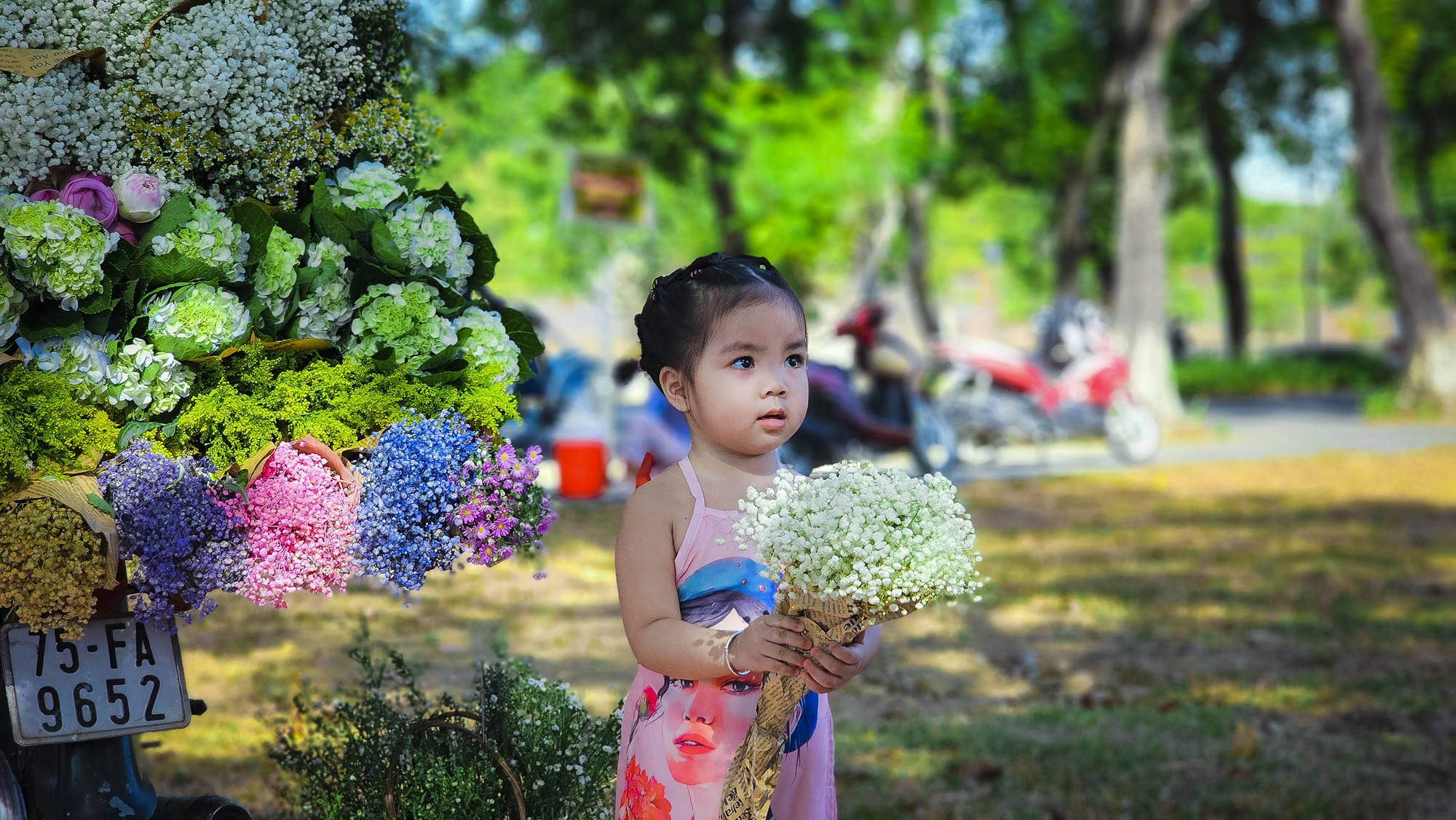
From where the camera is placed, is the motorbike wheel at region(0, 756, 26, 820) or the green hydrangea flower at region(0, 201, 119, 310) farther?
the motorbike wheel at region(0, 756, 26, 820)

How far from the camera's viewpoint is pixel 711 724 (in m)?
2.26

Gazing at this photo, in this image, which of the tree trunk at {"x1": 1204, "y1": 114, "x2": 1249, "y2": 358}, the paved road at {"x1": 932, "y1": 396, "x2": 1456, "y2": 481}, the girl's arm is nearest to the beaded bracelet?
the girl's arm

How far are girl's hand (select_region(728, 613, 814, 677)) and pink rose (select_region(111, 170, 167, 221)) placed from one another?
128 cm

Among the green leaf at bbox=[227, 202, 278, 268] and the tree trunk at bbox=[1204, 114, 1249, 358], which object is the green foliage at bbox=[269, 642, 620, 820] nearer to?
the green leaf at bbox=[227, 202, 278, 268]

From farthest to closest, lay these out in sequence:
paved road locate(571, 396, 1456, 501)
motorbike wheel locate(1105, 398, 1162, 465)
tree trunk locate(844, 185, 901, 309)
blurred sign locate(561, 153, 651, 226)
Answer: tree trunk locate(844, 185, 901, 309)
motorbike wheel locate(1105, 398, 1162, 465)
paved road locate(571, 396, 1456, 501)
blurred sign locate(561, 153, 651, 226)

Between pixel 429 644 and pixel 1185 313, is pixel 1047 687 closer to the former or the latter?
pixel 429 644

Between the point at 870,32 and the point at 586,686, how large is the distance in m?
14.7

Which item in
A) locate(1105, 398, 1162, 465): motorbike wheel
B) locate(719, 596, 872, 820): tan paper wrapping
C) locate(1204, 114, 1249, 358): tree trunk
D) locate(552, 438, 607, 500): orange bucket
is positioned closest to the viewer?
locate(719, 596, 872, 820): tan paper wrapping

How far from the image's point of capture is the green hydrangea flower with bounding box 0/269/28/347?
2.14 metres

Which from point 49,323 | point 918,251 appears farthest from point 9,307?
point 918,251

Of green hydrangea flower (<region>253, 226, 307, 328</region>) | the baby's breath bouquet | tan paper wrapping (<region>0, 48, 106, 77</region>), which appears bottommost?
the baby's breath bouquet

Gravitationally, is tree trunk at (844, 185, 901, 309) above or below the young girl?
above

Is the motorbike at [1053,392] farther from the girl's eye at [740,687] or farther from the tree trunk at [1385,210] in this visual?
the girl's eye at [740,687]

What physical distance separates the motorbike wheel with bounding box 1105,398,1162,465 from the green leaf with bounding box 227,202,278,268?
13.1 meters
